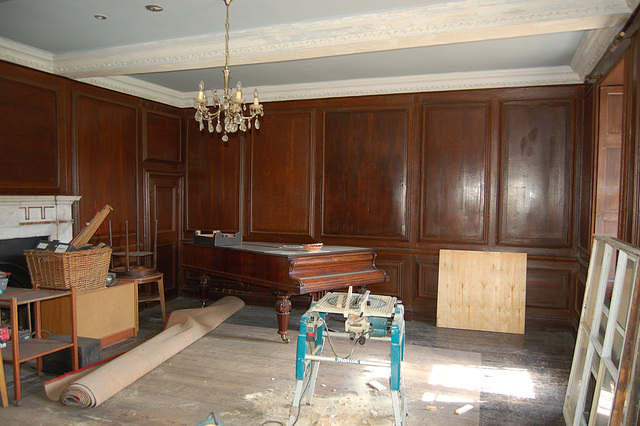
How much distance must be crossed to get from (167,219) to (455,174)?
3727 millimetres

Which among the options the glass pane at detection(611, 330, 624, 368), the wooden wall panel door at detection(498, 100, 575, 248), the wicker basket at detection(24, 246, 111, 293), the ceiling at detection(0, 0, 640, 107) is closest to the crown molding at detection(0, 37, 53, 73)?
the ceiling at detection(0, 0, 640, 107)

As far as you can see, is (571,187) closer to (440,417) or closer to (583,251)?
(583,251)

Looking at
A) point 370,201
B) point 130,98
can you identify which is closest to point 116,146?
point 130,98

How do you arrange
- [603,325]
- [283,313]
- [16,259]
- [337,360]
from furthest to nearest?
[283,313]
[16,259]
[603,325]
[337,360]

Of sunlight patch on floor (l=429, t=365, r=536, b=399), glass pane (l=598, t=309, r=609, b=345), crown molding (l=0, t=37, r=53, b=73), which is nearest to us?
glass pane (l=598, t=309, r=609, b=345)

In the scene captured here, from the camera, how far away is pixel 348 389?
3.37 m

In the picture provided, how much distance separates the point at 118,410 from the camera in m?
3.02

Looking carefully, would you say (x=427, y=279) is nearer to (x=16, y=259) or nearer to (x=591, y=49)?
(x=591, y=49)

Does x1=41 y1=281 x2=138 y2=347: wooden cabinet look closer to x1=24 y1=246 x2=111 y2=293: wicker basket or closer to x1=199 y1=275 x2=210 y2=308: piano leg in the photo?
x1=24 y1=246 x2=111 y2=293: wicker basket

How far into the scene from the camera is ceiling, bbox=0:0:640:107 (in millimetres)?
3201

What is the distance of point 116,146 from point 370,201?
3.03 metres

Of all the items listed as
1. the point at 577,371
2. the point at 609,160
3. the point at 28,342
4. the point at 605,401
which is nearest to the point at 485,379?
the point at 577,371

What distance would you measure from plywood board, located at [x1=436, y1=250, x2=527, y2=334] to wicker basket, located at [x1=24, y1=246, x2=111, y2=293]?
3.56m

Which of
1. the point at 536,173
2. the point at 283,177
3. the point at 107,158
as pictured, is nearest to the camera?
the point at 536,173
